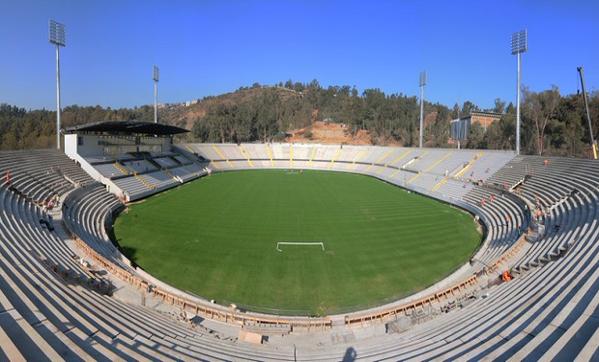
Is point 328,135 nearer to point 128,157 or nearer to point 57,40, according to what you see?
point 128,157

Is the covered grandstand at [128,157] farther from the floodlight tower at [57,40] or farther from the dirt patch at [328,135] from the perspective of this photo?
the dirt patch at [328,135]

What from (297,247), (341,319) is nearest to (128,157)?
(297,247)

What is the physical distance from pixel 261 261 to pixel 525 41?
34538mm

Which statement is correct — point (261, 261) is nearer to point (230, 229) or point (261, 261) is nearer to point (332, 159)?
point (230, 229)

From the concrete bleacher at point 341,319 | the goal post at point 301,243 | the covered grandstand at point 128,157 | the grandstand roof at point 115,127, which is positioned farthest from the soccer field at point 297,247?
the grandstand roof at point 115,127

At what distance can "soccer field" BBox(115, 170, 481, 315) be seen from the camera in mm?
13727

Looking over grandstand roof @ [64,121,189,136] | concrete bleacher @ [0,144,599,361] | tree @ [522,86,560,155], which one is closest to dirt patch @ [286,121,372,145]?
tree @ [522,86,560,155]

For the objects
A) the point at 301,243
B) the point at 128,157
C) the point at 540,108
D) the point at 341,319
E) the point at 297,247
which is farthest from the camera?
the point at 540,108

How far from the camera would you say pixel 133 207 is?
28.5 m

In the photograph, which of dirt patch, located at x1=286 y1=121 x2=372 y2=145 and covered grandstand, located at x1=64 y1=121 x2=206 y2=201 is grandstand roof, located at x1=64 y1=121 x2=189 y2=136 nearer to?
covered grandstand, located at x1=64 y1=121 x2=206 y2=201

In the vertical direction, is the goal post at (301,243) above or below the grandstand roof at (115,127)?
below

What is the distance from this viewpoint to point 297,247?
1883 centimetres

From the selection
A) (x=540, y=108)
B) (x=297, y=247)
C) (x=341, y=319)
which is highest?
(x=540, y=108)

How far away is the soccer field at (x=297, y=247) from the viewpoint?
45.0ft
